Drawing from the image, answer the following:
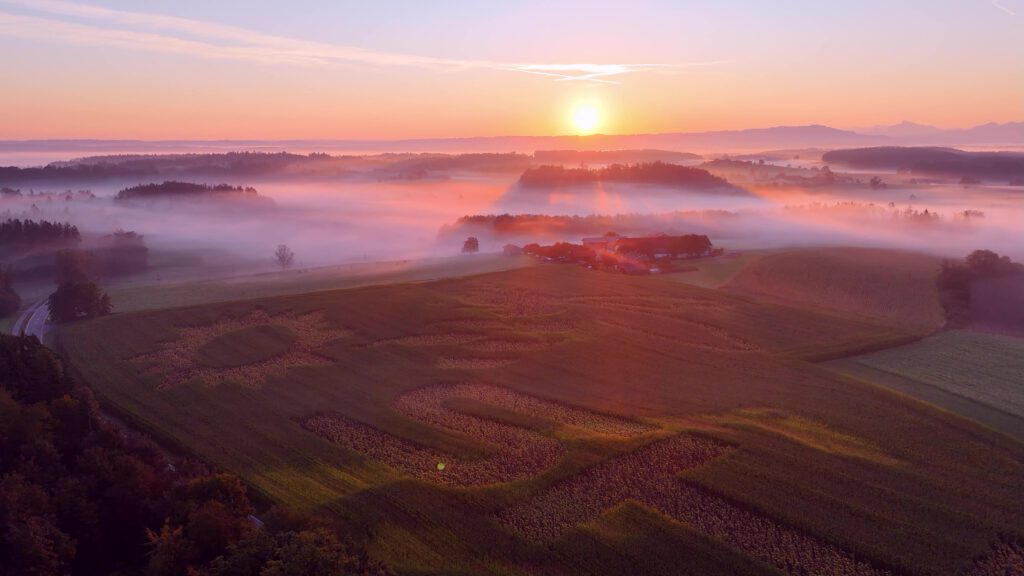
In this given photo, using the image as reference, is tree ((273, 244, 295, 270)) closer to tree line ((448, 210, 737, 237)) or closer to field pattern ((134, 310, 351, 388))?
tree line ((448, 210, 737, 237))

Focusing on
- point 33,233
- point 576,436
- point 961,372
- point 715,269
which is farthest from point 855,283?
point 33,233

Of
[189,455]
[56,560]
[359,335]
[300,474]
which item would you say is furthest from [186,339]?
[56,560]

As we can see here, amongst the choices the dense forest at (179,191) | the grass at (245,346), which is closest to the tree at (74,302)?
the grass at (245,346)

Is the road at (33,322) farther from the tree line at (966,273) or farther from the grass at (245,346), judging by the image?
the tree line at (966,273)

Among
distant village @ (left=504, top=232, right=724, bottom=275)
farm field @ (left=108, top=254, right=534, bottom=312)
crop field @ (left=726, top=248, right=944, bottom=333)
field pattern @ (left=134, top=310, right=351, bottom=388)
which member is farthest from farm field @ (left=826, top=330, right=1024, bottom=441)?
farm field @ (left=108, top=254, right=534, bottom=312)

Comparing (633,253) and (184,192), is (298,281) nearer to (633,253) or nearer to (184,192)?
(633,253)

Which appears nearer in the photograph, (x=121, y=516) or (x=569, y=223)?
(x=121, y=516)
